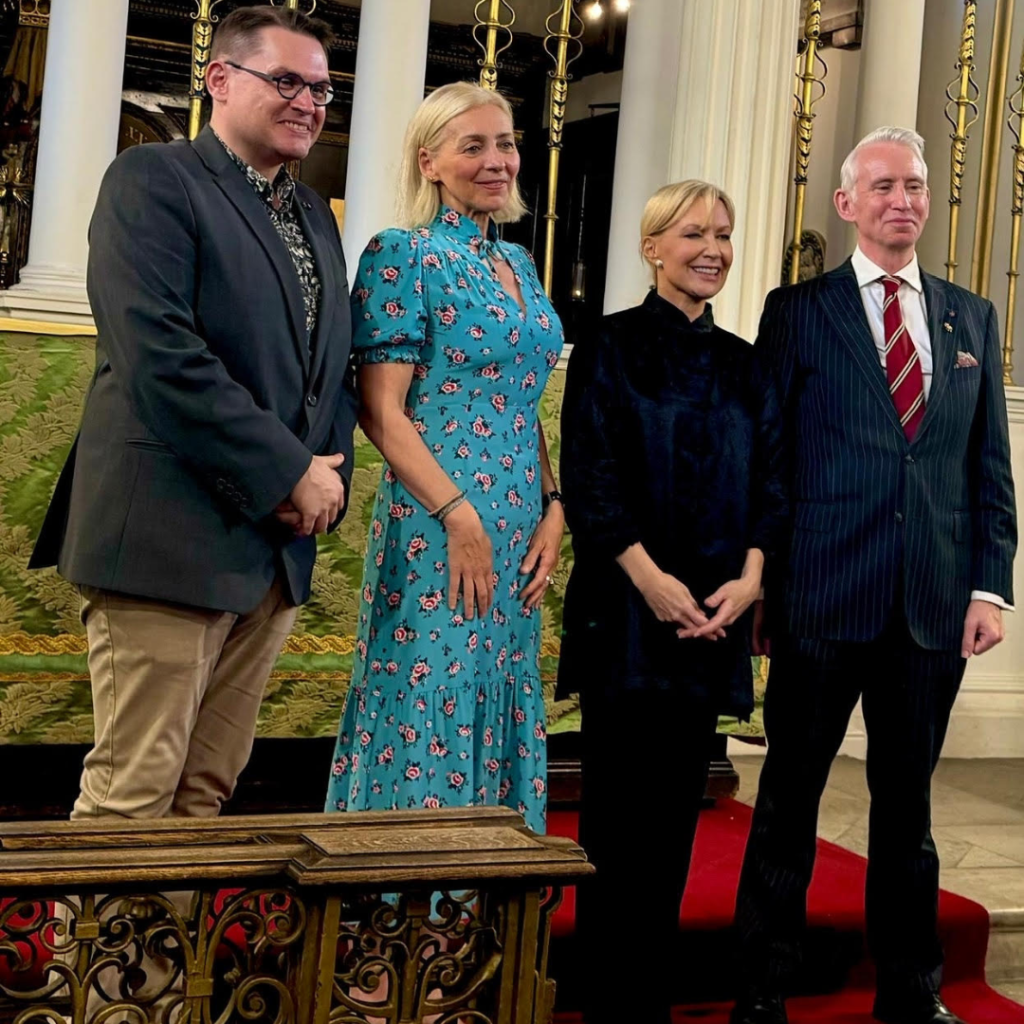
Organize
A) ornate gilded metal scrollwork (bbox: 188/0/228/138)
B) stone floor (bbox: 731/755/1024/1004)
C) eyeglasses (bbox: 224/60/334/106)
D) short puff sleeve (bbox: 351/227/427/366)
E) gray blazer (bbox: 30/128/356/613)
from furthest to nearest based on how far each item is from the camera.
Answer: ornate gilded metal scrollwork (bbox: 188/0/228/138) < stone floor (bbox: 731/755/1024/1004) < short puff sleeve (bbox: 351/227/427/366) < eyeglasses (bbox: 224/60/334/106) < gray blazer (bbox: 30/128/356/613)

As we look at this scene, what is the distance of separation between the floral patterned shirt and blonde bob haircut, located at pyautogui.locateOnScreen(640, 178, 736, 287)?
58cm

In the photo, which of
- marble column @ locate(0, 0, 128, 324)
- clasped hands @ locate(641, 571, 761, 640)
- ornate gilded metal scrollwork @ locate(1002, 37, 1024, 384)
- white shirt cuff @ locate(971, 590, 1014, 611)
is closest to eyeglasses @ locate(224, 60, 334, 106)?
clasped hands @ locate(641, 571, 761, 640)

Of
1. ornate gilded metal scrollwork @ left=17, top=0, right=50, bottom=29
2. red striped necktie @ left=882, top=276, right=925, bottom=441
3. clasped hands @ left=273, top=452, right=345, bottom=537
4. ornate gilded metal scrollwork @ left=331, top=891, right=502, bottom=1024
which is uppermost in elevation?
ornate gilded metal scrollwork @ left=17, top=0, right=50, bottom=29

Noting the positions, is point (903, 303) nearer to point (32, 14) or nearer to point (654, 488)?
point (654, 488)

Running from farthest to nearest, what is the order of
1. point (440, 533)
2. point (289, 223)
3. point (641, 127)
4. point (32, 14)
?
1. point (32, 14)
2. point (641, 127)
3. point (440, 533)
4. point (289, 223)

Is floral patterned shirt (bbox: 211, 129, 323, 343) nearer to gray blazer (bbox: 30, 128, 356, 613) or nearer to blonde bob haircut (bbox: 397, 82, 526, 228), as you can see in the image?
gray blazer (bbox: 30, 128, 356, 613)

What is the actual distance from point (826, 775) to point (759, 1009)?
0.40 meters

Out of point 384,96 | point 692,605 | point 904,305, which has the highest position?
point 384,96

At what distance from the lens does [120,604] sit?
2.07 m

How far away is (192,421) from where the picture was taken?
1.99 m

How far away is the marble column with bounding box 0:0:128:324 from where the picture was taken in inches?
164

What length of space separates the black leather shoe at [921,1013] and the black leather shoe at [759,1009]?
0.75 feet

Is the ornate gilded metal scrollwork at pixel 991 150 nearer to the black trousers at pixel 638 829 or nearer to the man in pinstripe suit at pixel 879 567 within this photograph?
the man in pinstripe suit at pixel 879 567

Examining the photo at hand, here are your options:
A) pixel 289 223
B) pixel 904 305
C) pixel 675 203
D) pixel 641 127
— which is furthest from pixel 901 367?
pixel 641 127
